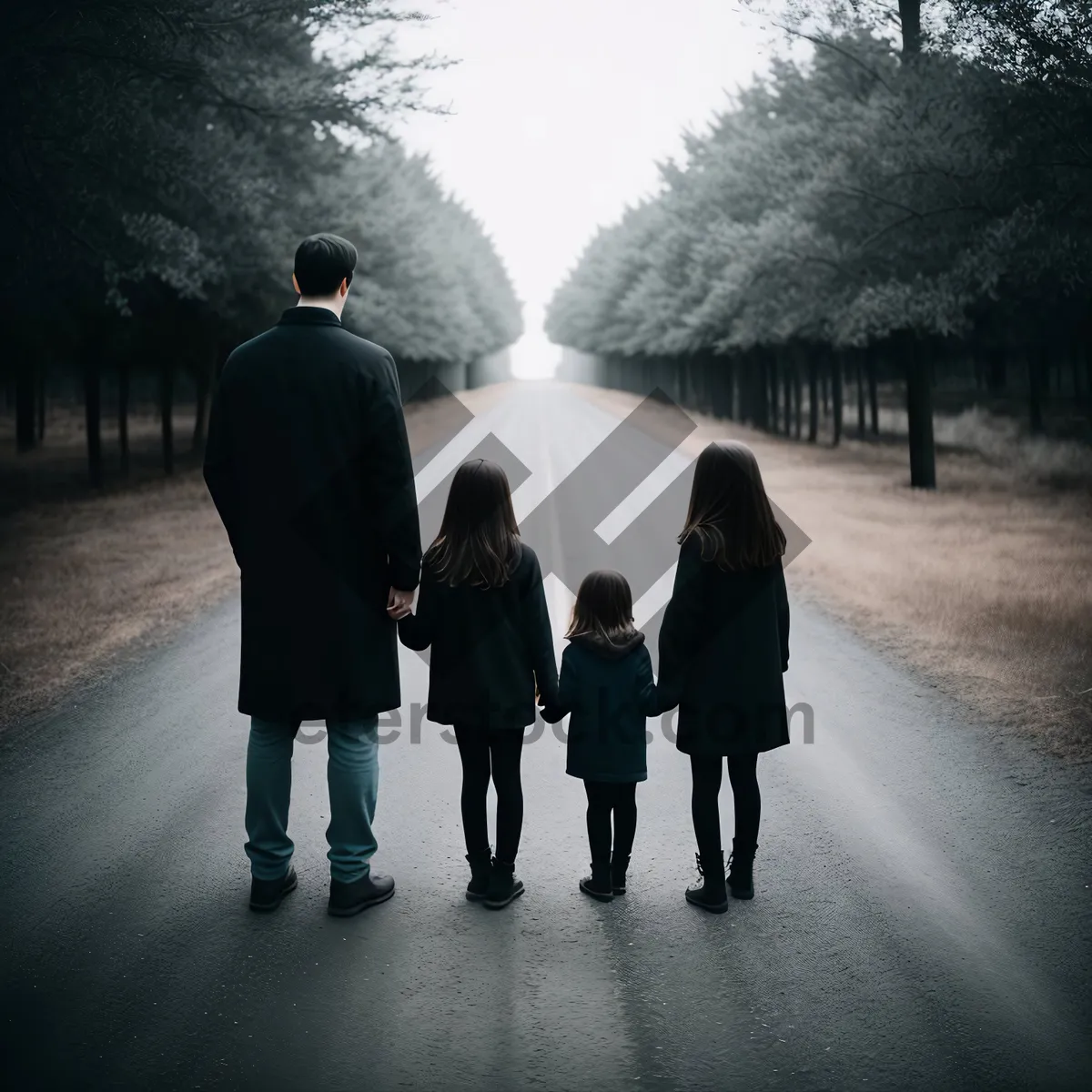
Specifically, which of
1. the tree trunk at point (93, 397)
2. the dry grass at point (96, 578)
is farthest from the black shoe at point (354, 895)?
the tree trunk at point (93, 397)

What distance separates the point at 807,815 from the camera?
15.6ft

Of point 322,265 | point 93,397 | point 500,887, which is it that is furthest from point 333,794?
point 93,397

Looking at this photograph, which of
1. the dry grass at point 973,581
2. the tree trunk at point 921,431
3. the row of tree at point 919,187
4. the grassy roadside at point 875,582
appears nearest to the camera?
the dry grass at point 973,581

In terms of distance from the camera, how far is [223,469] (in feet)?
12.7

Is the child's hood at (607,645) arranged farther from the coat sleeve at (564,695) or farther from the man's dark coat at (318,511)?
the man's dark coat at (318,511)

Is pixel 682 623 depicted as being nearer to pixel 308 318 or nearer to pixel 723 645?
pixel 723 645

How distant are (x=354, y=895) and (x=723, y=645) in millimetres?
1628

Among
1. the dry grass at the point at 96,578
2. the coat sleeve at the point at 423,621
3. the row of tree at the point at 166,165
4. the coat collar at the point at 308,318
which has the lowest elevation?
the dry grass at the point at 96,578

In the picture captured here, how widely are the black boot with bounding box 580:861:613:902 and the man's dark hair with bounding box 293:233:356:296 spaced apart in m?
2.34

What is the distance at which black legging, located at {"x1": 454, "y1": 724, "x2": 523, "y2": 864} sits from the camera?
395cm

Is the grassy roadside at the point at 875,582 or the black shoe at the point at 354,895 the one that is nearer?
the black shoe at the point at 354,895

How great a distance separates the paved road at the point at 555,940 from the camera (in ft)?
9.79

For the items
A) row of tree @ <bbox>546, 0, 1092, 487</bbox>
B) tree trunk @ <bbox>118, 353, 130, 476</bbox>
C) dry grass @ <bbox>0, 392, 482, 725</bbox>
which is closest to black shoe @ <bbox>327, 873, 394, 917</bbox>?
dry grass @ <bbox>0, 392, 482, 725</bbox>

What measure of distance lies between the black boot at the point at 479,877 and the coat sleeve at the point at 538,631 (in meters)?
0.69
